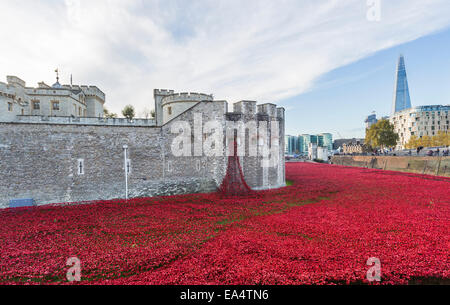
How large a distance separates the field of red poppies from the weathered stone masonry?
2191 millimetres

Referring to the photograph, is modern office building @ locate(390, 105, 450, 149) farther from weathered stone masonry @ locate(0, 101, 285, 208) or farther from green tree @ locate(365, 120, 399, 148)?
weathered stone masonry @ locate(0, 101, 285, 208)

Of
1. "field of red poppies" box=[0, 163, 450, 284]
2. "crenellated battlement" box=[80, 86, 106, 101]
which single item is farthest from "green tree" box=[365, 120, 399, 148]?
"crenellated battlement" box=[80, 86, 106, 101]

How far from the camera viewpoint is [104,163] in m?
16.6

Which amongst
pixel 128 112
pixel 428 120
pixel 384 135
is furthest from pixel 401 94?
pixel 128 112

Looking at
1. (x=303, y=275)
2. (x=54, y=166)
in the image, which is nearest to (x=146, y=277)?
(x=303, y=275)

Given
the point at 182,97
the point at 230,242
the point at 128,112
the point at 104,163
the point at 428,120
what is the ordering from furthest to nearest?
the point at 428,120 < the point at 128,112 < the point at 182,97 < the point at 104,163 < the point at 230,242

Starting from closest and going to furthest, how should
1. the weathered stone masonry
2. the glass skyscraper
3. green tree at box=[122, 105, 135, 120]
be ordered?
1. the weathered stone masonry
2. green tree at box=[122, 105, 135, 120]
3. the glass skyscraper

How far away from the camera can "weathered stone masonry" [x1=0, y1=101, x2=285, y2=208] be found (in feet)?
48.4

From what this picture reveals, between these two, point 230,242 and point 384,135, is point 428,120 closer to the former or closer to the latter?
point 384,135

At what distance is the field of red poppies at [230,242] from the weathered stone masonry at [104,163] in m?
2.19

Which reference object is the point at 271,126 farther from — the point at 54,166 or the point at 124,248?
the point at 54,166

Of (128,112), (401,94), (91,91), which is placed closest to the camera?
(91,91)

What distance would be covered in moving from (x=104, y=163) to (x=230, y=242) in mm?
13325

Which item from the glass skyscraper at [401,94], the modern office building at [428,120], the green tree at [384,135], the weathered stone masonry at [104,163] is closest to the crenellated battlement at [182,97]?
the weathered stone masonry at [104,163]
